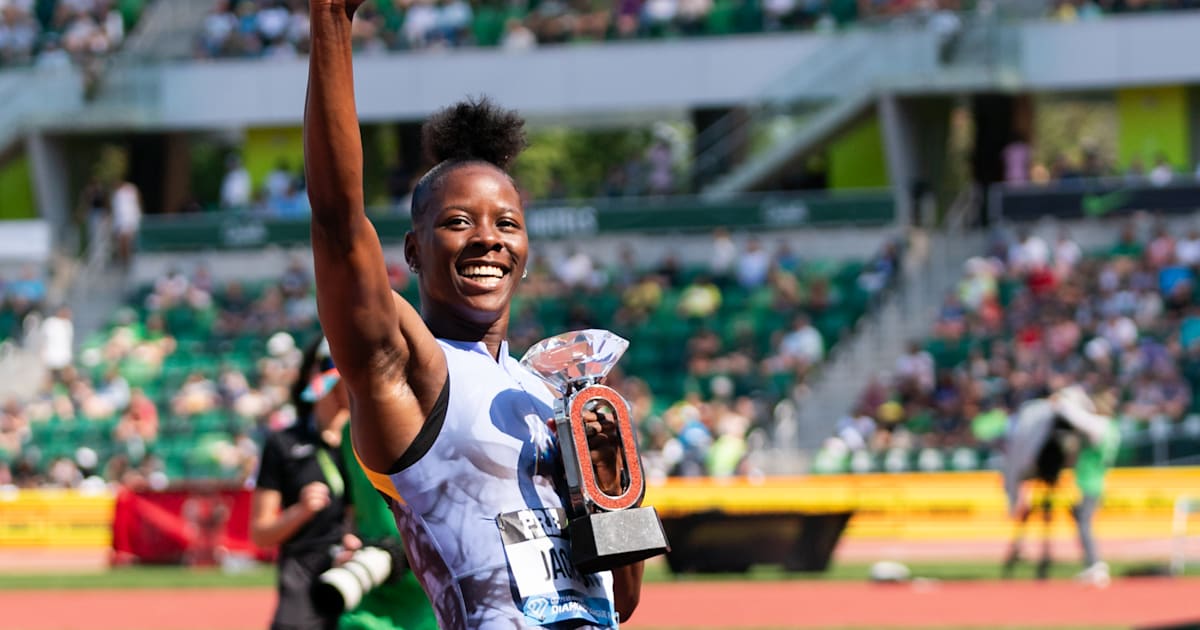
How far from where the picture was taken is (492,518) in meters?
3.57

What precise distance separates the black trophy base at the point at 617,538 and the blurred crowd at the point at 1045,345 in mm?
18935

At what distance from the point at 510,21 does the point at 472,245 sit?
3024 cm

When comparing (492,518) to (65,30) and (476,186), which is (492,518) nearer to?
(476,186)

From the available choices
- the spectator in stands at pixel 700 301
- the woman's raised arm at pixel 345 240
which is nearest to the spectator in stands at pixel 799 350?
the spectator in stands at pixel 700 301

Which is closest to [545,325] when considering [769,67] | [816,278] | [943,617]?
[816,278]

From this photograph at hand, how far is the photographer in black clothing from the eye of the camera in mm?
7664

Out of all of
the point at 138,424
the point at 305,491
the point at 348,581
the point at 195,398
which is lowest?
the point at 138,424

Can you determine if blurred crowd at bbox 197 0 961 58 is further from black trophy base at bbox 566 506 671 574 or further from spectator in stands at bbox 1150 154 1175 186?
black trophy base at bbox 566 506 671 574

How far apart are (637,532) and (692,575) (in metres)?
16.3

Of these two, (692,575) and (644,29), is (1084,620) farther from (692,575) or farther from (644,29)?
(644,29)

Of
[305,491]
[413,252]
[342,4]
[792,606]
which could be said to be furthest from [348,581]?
[792,606]

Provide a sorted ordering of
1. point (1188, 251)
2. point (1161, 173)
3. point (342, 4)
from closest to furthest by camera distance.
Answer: point (342, 4)
point (1188, 251)
point (1161, 173)

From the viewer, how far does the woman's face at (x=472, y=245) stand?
3.68 meters

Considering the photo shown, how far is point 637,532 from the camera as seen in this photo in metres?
3.46
